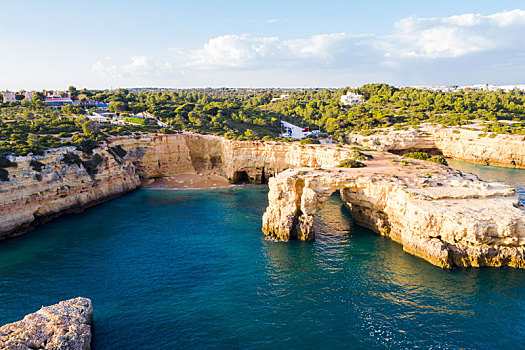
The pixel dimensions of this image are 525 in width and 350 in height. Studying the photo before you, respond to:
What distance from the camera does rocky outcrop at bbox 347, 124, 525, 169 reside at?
206 ft

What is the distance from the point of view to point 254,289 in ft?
80.0

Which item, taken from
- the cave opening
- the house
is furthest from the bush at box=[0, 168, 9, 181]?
the house

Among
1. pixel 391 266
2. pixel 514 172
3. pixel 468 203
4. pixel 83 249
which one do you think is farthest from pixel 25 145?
pixel 514 172

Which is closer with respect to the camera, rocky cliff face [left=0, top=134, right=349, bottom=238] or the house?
rocky cliff face [left=0, top=134, right=349, bottom=238]

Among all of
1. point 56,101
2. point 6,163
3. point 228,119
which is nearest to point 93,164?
point 6,163

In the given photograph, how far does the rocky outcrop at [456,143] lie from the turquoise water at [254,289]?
40.7m

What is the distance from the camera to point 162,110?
8094 cm

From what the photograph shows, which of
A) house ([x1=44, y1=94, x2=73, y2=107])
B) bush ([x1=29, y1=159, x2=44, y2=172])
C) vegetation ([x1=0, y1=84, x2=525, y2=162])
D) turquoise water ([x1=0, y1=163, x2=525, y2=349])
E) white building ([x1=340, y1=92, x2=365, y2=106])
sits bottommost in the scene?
turquoise water ([x1=0, y1=163, x2=525, y2=349])

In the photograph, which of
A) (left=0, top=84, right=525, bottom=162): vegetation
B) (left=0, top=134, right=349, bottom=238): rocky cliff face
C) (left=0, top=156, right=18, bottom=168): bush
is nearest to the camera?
(left=0, top=156, right=18, bottom=168): bush

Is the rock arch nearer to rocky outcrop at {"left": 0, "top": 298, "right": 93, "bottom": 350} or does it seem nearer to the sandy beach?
rocky outcrop at {"left": 0, "top": 298, "right": 93, "bottom": 350}

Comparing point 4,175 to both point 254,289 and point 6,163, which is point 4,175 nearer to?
point 6,163

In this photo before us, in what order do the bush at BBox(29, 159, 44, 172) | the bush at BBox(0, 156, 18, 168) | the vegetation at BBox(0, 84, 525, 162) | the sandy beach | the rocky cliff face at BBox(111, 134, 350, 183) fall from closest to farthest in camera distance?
1. the bush at BBox(0, 156, 18, 168)
2. the bush at BBox(29, 159, 44, 172)
3. the vegetation at BBox(0, 84, 525, 162)
4. the rocky cliff face at BBox(111, 134, 350, 183)
5. the sandy beach

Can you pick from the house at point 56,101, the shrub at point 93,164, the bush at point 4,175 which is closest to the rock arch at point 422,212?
the shrub at point 93,164

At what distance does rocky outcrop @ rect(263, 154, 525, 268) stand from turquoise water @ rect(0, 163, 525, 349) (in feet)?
4.19
